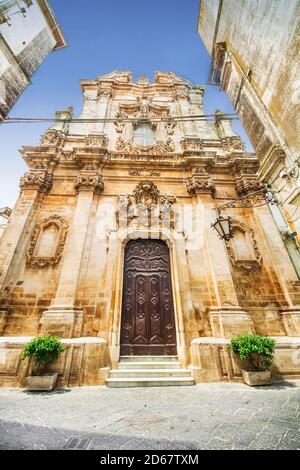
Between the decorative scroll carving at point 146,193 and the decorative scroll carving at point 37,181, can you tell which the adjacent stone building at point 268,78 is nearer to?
the decorative scroll carving at point 146,193

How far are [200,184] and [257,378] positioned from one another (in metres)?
7.13

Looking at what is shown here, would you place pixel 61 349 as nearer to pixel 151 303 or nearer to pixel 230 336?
pixel 151 303

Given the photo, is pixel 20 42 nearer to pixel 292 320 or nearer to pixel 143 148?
pixel 143 148

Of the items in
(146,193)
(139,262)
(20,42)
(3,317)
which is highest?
(20,42)

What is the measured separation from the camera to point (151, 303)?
730 cm

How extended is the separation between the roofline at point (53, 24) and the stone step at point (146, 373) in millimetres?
15183

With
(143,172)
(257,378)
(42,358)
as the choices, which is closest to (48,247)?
(42,358)

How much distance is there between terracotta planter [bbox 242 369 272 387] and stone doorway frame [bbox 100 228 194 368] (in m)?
1.74

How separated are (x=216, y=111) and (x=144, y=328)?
1321 centimetres

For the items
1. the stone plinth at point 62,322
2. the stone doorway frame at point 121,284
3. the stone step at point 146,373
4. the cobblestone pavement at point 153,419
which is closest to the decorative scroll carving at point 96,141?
the stone doorway frame at point 121,284

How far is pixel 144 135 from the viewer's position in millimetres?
12047

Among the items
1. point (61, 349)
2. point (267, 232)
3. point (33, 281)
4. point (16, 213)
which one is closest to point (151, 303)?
point (61, 349)

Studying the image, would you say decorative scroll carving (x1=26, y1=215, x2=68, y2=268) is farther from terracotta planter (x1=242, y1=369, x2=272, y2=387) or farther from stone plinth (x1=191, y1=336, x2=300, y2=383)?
terracotta planter (x1=242, y1=369, x2=272, y2=387)

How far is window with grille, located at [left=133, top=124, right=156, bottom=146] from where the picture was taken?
11.7m
